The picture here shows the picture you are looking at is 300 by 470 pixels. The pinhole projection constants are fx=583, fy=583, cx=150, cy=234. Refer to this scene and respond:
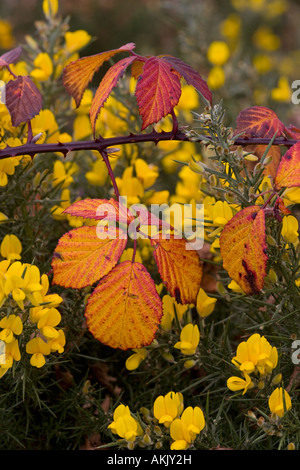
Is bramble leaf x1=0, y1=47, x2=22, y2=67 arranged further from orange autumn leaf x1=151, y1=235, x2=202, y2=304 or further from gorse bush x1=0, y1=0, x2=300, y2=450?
orange autumn leaf x1=151, y1=235, x2=202, y2=304

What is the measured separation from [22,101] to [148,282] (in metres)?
0.34

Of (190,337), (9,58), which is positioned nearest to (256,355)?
(190,337)

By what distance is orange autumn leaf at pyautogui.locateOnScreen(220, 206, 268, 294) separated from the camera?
29.0 inches

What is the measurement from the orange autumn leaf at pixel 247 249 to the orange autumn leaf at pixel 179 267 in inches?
3.0

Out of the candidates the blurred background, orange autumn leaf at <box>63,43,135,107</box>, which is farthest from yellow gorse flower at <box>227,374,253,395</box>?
the blurred background

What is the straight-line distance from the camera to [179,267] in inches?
32.2

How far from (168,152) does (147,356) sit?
0.58 meters

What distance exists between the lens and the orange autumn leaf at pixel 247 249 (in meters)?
0.74

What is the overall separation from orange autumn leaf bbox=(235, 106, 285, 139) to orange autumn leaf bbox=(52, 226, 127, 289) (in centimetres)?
27

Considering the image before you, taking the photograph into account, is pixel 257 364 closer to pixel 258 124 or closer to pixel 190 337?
pixel 190 337

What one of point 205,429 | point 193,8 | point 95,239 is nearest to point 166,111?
point 95,239

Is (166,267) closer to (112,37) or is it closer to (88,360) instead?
(88,360)

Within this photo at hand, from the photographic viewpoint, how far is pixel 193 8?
2.35 meters

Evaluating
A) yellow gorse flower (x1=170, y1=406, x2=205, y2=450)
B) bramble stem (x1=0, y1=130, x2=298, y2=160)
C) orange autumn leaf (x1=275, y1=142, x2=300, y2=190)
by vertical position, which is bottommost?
yellow gorse flower (x1=170, y1=406, x2=205, y2=450)
